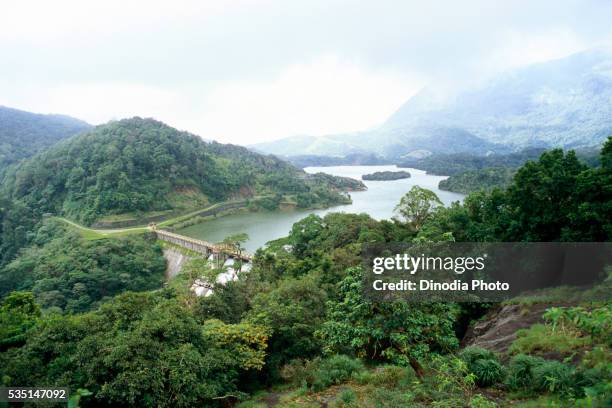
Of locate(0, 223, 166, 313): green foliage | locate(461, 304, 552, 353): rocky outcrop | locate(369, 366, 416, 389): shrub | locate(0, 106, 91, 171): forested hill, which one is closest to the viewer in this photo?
locate(369, 366, 416, 389): shrub

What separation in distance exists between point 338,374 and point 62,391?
458cm

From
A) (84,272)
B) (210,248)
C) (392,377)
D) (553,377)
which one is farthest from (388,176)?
(553,377)

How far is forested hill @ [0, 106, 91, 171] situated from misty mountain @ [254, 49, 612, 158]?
113269 mm

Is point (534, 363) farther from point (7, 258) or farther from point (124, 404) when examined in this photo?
point (7, 258)

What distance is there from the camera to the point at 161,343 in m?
7.43

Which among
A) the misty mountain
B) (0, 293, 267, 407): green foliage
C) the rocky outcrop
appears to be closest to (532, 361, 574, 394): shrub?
the rocky outcrop

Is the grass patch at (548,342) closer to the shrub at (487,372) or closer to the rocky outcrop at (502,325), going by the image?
the rocky outcrop at (502,325)

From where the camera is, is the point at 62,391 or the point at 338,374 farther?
the point at 338,374

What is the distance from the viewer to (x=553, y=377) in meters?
4.99

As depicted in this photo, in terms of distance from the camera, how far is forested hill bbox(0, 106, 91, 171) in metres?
80.7

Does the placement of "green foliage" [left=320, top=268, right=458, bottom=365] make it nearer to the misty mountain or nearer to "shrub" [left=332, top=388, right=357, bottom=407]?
"shrub" [left=332, top=388, right=357, bottom=407]

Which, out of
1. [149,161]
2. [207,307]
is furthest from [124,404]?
[149,161]

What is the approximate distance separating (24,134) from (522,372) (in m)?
118

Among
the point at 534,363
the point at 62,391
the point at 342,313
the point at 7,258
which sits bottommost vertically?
the point at 7,258
